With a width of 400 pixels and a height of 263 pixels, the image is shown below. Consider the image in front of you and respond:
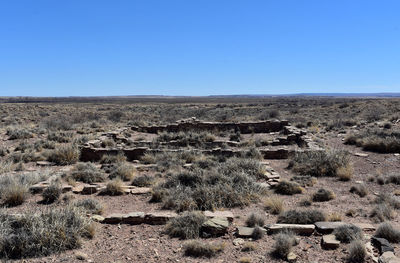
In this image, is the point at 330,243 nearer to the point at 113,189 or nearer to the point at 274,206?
the point at 274,206

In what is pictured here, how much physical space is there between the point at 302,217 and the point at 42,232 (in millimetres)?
4271

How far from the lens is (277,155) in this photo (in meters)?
12.4

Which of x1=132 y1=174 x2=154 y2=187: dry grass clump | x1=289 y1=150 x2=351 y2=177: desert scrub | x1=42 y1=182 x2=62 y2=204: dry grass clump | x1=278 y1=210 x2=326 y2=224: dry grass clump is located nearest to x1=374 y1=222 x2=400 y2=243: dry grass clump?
x1=278 y1=210 x2=326 y2=224: dry grass clump

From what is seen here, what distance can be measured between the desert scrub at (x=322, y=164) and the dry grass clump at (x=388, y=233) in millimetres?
4319

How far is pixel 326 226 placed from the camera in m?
5.48

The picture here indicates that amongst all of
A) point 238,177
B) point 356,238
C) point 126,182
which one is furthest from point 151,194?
point 356,238

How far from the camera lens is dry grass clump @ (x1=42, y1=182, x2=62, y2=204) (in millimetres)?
7371

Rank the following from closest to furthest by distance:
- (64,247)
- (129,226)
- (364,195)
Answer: (64,247), (129,226), (364,195)

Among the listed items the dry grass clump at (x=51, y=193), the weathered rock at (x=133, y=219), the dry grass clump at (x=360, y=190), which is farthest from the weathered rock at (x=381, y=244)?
the dry grass clump at (x=51, y=193)

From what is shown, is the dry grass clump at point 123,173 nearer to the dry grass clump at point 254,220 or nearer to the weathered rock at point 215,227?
the weathered rock at point 215,227

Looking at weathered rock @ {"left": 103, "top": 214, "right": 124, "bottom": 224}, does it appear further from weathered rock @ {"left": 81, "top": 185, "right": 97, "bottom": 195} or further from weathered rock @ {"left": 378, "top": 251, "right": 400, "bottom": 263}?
weathered rock @ {"left": 378, "top": 251, "right": 400, "bottom": 263}

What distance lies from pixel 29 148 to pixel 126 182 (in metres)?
6.79

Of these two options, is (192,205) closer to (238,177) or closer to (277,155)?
(238,177)

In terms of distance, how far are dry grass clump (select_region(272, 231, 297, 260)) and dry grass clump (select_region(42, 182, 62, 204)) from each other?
4.99 m
